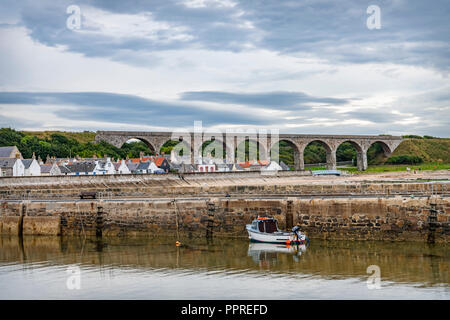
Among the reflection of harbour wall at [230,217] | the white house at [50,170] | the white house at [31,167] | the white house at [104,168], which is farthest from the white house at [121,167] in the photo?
the reflection of harbour wall at [230,217]

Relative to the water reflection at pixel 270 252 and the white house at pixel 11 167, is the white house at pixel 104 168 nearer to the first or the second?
the white house at pixel 11 167

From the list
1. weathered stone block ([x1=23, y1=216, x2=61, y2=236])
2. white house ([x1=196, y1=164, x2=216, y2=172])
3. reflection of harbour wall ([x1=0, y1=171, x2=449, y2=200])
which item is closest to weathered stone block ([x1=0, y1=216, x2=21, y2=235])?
weathered stone block ([x1=23, y1=216, x2=61, y2=236])

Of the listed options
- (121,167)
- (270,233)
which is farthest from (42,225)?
(121,167)

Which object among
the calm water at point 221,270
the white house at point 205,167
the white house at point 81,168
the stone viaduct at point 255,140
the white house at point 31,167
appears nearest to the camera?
the calm water at point 221,270

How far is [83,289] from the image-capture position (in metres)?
16.2

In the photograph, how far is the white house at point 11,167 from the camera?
43475 millimetres

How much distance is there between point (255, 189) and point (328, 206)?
798cm

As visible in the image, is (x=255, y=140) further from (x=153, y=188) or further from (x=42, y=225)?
(x=42, y=225)

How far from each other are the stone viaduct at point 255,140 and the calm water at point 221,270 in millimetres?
58787

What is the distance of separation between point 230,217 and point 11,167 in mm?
26747

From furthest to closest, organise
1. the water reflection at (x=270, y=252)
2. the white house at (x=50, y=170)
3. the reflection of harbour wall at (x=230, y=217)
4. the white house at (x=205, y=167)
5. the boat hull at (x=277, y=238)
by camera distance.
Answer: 1. the white house at (x=205, y=167)
2. the white house at (x=50, y=170)
3. the boat hull at (x=277, y=238)
4. the reflection of harbour wall at (x=230, y=217)
5. the water reflection at (x=270, y=252)

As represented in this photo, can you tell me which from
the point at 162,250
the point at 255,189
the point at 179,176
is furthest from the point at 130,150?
the point at 162,250

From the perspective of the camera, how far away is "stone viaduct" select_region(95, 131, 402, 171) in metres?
82.9

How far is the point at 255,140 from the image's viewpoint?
310ft
